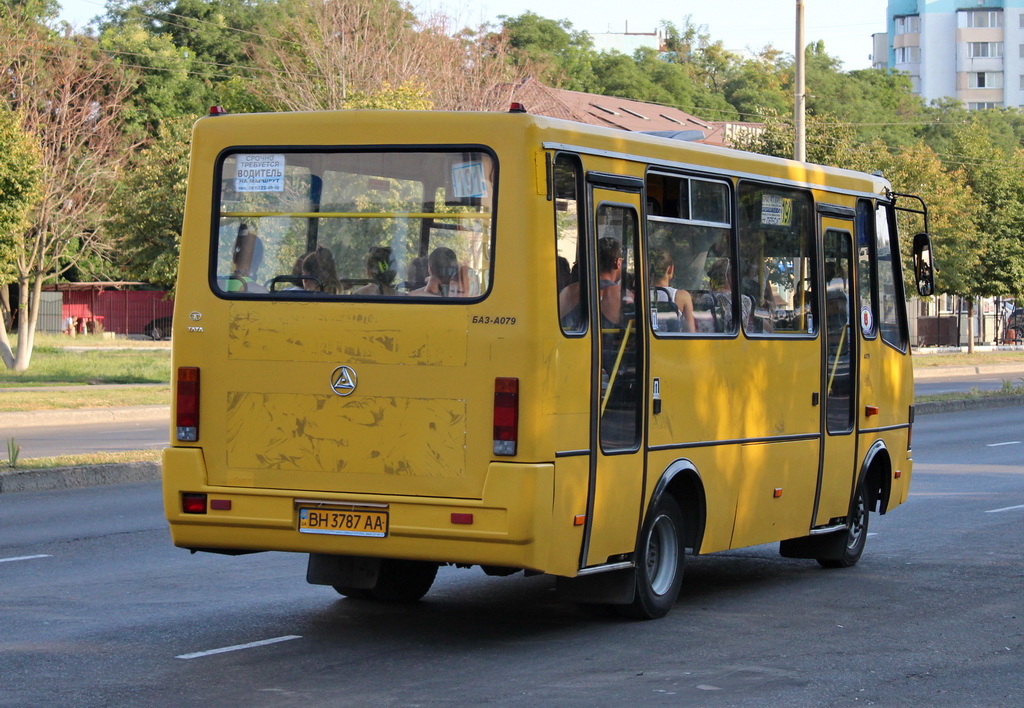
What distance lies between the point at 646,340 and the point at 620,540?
1.12 meters

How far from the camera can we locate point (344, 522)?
24.7 ft

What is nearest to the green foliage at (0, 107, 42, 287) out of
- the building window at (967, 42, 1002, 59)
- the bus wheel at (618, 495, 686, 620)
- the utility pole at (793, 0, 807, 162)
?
the utility pole at (793, 0, 807, 162)

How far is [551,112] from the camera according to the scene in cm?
5438

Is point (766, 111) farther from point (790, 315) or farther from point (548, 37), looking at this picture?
point (548, 37)

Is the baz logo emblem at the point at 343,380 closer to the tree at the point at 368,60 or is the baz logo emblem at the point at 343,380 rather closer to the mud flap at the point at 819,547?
the mud flap at the point at 819,547

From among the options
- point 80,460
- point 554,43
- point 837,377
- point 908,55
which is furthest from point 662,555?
point 908,55

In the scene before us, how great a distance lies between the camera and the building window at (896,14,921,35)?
6270 inches

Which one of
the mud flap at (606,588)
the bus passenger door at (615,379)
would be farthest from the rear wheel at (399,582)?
the bus passenger door at (615,379)

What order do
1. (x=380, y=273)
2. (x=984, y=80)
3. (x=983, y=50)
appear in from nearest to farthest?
(x=380, y=273) < (x=983, y=50) < (x=984, y=80)

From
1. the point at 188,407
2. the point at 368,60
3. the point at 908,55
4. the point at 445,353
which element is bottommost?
the point at 188,407

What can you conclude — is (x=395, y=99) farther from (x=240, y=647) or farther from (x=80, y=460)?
(x=240, y=647)

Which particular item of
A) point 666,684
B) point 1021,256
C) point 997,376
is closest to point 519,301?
point 666,684

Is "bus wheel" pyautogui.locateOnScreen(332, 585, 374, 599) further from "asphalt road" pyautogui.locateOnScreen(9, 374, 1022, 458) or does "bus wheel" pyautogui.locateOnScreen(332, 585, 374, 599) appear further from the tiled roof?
the tiled roof

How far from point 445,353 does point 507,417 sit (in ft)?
1.51
